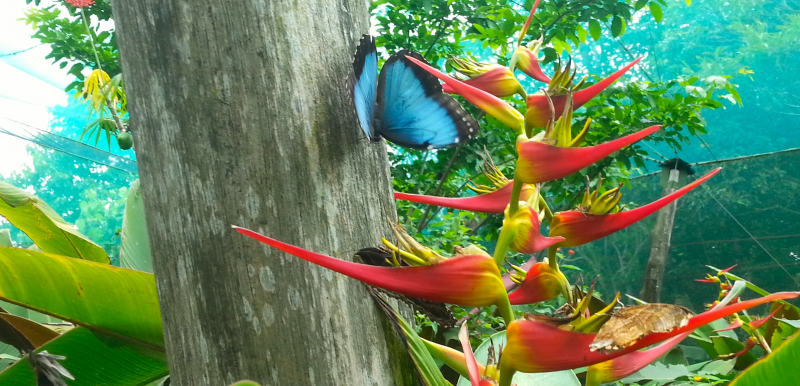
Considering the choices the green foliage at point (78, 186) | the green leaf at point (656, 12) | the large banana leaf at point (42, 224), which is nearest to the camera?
the large banana leaf at point (42, 224)

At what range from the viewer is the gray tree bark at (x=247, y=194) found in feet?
1.27

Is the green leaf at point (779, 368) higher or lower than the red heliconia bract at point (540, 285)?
lower

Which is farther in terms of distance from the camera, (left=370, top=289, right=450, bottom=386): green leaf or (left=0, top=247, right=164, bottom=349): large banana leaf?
(left=0, top=247, right=164, bottom=349): large banana leaf

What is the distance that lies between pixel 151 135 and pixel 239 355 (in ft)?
0.62

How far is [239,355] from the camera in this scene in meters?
0.39

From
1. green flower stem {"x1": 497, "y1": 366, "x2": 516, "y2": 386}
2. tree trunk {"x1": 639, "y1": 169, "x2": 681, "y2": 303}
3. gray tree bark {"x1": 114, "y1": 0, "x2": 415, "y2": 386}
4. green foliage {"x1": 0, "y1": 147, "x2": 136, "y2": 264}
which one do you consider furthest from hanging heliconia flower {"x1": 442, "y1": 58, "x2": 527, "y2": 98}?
green foliage {"x1": 0, "y1": 147, "x2": 136, "y2": 264}

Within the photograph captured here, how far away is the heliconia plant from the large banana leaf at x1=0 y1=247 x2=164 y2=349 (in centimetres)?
40

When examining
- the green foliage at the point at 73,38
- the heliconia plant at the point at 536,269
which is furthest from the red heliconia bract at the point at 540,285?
the green foliage at the point at 73,38

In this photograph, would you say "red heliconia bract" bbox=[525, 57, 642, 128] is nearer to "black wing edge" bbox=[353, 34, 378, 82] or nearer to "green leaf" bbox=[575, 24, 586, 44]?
"black wing edge" bbox=[353, 34, 378, 82]

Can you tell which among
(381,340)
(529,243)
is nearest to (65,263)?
(381,340)

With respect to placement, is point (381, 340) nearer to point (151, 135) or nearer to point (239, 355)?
point (239, 355)

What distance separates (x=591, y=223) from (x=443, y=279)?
0.10 metres

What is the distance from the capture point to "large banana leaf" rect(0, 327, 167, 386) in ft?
2.10

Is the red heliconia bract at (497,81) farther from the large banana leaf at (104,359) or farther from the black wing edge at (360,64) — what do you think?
the large banana leaf at (104,359)
